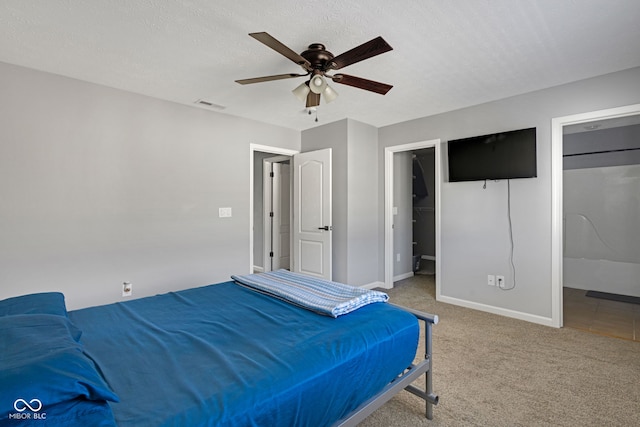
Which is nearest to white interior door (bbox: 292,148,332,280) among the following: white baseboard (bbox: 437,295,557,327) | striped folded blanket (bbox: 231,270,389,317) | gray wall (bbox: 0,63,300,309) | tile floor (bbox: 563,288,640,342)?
gray wall (bbox: 0,63,300,309)

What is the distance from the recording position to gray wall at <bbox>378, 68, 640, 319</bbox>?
3088mm

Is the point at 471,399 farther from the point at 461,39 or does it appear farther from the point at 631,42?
the point at 631,42

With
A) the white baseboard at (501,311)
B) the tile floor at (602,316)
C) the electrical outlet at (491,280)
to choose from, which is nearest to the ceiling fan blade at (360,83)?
the electrical outlet at (491,280)

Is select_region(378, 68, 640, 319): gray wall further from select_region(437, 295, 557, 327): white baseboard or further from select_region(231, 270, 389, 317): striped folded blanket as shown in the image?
select_region(231, 270, 389, 317): striped folded blanket

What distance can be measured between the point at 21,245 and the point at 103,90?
162 centimetres

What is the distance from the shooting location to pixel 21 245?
2750 mm

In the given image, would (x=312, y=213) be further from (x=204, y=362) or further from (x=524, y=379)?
(x=204, y=362)

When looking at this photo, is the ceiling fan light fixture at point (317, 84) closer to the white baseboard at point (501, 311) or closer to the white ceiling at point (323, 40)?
the white ceiling at point (323, 40)

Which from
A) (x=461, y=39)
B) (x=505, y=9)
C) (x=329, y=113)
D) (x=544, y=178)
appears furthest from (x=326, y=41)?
(x=544, y=178)

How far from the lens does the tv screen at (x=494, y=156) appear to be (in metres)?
3.32

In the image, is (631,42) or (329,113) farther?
(329,113)

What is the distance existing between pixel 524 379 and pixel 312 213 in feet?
10.1

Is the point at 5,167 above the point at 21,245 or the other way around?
above

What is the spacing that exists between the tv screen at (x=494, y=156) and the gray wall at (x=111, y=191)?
2702 millimetres
